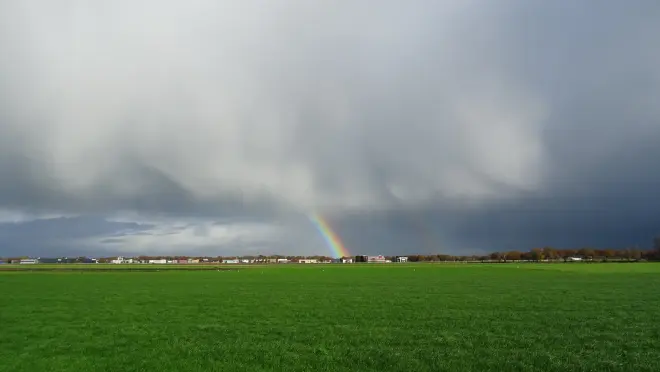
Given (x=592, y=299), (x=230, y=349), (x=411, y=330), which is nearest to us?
(x=230, y=349)

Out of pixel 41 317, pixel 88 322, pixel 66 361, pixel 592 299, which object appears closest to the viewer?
pixel 66 361

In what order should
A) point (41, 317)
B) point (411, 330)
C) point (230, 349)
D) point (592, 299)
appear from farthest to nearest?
point (592, 299) < point (41, 317) < point (411, 330) < point (230, 349)

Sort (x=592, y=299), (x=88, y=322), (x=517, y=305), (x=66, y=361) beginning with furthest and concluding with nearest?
(x=592, y=299) < (x=517, y=305) < (x=88, y=322) < (x=66, y=361)

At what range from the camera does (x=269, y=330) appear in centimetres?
2739

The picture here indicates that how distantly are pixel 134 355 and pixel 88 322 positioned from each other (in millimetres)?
12784

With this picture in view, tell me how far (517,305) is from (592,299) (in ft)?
30.3

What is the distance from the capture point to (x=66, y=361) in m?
20.4

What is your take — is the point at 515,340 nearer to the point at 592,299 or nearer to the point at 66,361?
the point at 66,361

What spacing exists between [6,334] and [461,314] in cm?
2718

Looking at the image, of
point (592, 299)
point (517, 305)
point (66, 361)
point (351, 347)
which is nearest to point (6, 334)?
point (66, 361)

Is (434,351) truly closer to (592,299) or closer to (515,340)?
(515,340)

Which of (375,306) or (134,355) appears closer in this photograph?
(134,355)

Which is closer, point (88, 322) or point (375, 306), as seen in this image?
point (88, 322)

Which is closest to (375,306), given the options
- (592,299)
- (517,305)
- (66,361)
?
(517,305)
